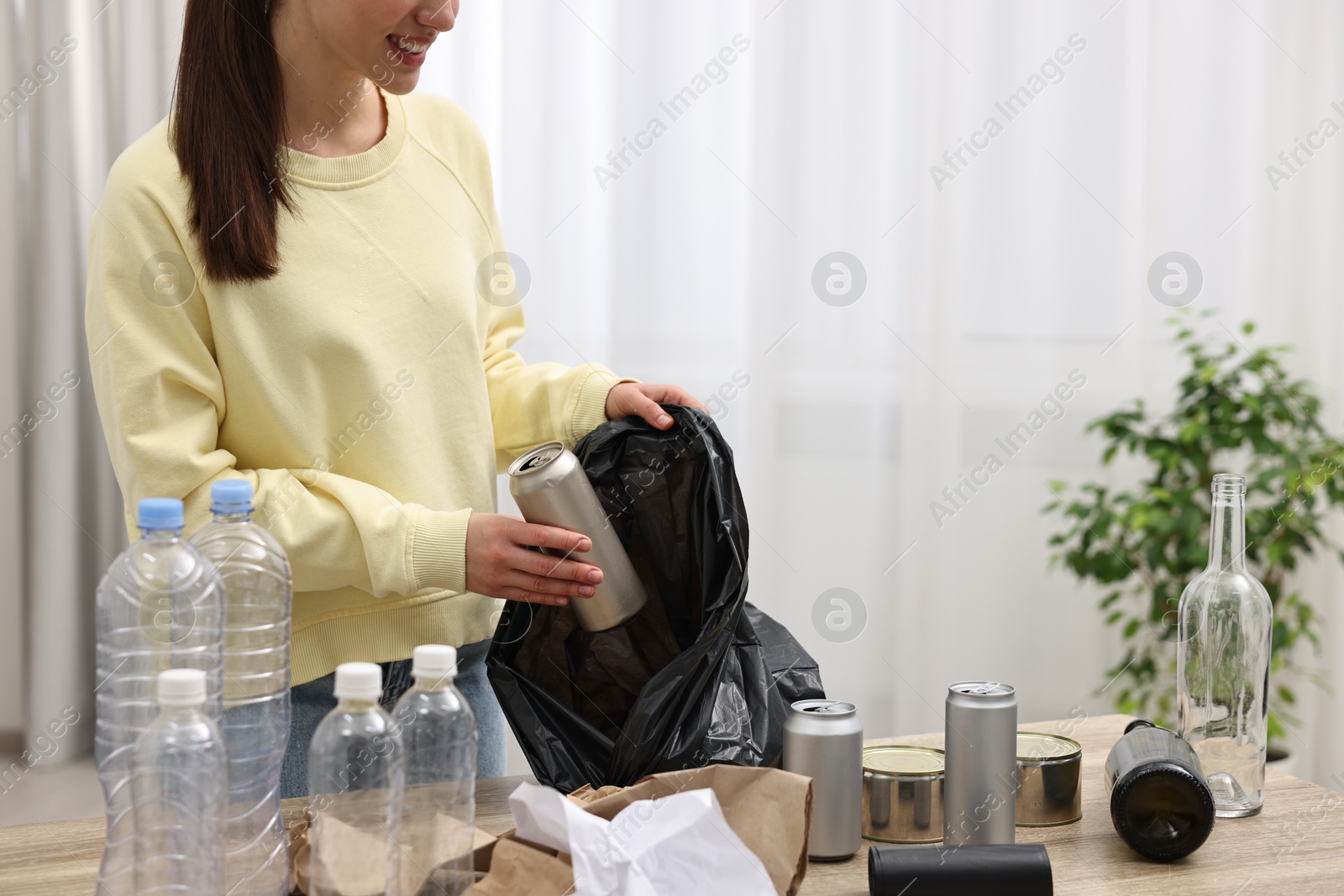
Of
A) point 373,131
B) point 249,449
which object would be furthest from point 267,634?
point 373,131

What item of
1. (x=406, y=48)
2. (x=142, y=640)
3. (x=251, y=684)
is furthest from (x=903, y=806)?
(x=406, y=48)

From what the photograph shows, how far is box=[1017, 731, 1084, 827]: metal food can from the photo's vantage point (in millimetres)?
1073

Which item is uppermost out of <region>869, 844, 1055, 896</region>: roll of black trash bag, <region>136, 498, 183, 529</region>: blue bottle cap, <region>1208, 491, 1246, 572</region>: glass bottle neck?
<region>136, 498, 183, 529</region>: blue bottle cap

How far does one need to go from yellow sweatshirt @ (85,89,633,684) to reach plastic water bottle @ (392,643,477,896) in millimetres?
304

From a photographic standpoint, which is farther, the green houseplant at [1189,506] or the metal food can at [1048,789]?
the green houseplant at [1189,506]

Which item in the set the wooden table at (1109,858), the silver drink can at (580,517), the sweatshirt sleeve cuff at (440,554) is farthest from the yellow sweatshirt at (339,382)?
the wooden table at (1109,858)

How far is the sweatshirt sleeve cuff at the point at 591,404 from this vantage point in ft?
4.36

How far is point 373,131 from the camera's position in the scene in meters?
1.41

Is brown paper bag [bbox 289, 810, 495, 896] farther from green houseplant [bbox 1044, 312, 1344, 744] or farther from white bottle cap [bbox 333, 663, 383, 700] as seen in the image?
green houseplant [bbox 1044, 312, 1344, 744]

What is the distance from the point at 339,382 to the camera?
1.27 meters

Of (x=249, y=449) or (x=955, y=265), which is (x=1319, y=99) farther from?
(x=249, y=449)

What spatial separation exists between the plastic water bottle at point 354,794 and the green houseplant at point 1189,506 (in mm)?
1882

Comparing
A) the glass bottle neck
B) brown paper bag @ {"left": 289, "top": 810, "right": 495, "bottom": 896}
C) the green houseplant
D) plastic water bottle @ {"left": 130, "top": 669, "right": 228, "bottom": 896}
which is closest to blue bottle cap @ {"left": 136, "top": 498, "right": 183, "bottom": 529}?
plastic water bottle @ {"left": 130, "top": 669, "right": 228, "bottom": 896}

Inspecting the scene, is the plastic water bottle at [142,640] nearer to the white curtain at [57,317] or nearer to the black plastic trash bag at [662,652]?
the black plastic trash bag at [662,652]
